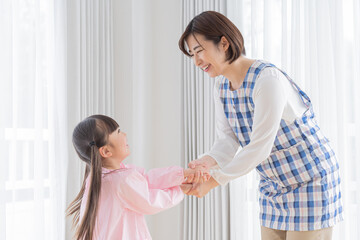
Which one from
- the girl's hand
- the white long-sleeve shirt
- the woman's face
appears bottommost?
the girl's hand

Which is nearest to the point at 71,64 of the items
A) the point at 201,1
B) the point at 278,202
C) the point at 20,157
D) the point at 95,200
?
the point at 20,157

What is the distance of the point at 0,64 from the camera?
2479mm

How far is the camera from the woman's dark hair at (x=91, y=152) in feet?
5.43

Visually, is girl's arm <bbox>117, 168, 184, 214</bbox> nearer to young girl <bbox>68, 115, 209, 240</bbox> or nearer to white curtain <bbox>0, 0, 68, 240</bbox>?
young girl <bbox>68, 115, 209, 240</bbox>

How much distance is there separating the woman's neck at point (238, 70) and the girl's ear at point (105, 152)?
59 centimetres

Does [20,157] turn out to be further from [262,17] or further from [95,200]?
[262,17]

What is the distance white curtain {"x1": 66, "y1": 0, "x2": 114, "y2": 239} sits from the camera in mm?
2916

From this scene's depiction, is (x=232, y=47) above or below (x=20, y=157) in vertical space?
above

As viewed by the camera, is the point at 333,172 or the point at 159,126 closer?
the point at 333,172

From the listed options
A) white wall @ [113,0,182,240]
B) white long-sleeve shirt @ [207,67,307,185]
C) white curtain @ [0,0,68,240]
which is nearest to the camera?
white long-sleeve shirt @ [207,67,307,185]

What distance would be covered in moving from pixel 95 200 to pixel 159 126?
178 cm

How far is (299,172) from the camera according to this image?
1604mm

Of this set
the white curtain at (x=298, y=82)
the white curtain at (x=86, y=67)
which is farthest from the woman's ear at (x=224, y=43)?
the white curtain at (x=86, y=67)

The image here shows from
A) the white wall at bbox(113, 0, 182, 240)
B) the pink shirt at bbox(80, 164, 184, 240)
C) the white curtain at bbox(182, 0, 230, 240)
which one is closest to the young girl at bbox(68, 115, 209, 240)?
the pink shirt at bbox(80, 164, 184, 240)
